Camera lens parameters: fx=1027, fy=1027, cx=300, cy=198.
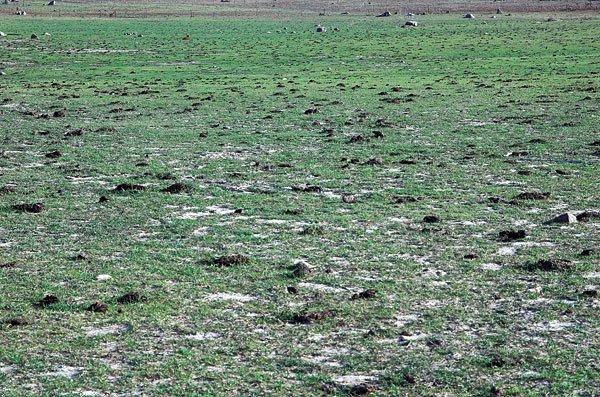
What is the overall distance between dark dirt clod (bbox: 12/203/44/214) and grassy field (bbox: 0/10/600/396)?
0.05 meters

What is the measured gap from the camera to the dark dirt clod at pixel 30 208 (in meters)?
16.8

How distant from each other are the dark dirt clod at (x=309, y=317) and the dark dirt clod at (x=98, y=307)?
6.87 feet

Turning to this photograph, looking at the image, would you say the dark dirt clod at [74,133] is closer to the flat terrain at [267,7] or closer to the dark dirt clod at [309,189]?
the dark dirt clod at [309,189]

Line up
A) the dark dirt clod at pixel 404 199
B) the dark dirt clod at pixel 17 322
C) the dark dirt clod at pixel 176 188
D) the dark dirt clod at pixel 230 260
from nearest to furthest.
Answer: the dark dirt clod at pixel 17 322 < the dark dirt clod at pixel 230 260 < the dark dirt clod at pixel 404 199 < the dark dirt clod at pixel 176 188

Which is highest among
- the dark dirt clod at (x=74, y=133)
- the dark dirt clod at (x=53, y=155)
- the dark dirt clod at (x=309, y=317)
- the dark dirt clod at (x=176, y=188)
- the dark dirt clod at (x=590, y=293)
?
the dark dirt clod at (x=309, y=317)

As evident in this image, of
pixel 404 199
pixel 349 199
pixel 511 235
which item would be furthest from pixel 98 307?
pixel 404 199

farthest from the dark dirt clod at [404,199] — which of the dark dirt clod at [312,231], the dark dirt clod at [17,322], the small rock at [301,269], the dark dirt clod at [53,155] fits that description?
the dark dirt clod at [53,155]

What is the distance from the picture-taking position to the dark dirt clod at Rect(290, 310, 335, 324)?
35.8 ft

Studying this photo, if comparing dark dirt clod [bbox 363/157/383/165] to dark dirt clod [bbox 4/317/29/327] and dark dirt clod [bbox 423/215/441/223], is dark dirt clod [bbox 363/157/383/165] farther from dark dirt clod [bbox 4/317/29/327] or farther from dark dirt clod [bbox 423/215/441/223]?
dark dirt clod [bbox 4/317/29/327]

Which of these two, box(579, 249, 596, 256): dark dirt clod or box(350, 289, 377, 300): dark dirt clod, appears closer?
box(350, 289, 377, 300): dark dirt clod

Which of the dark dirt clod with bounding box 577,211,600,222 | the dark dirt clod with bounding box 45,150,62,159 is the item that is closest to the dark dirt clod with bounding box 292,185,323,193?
the dark dirt clod with bounding box 577,211,600,222

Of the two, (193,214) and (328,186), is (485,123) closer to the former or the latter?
(328,186)

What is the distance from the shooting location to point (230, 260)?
13469 millimetres

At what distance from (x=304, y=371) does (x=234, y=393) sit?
0.82 m
